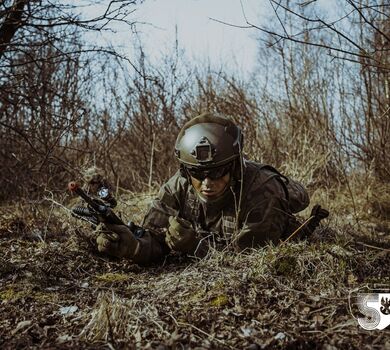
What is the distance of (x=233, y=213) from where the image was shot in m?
3.96

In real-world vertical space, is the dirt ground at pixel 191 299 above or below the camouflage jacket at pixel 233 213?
below

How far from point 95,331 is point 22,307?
2.36ft

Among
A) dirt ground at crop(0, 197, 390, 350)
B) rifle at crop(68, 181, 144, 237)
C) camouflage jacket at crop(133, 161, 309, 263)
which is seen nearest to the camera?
dirt ground at crop(0, 197, 390, 350)

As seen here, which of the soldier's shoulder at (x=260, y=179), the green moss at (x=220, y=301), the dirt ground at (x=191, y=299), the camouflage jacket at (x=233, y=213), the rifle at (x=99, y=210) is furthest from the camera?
the soldier's shoulder at (x=260, y=179)

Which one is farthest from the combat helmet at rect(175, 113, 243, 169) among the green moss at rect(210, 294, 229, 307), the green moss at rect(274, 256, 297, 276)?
the green moss at rect(210, 294, 229, 307)

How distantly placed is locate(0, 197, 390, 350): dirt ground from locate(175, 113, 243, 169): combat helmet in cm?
65

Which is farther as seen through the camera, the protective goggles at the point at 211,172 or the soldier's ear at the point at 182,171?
the soldier's ear at the point at 182,171

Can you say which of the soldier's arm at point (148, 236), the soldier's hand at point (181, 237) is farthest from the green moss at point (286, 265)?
the soldier's arm at point (148, 236)

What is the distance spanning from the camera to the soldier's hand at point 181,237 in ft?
12.2

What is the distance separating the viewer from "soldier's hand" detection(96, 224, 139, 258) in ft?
12.3

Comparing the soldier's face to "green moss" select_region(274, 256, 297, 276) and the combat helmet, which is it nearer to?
the combat helmet

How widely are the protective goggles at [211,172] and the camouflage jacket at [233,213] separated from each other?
145 mm

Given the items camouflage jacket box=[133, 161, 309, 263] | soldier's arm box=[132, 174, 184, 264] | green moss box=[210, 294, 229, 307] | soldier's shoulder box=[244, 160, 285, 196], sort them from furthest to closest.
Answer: soldier's arm box=[132, 174, 184, 264]
soldier's shoulder box=[244, 160, 285, 196]
camouflage jacket box=[133, 161, 309, 263]
green moss box=[210, 294, 229, 307]
